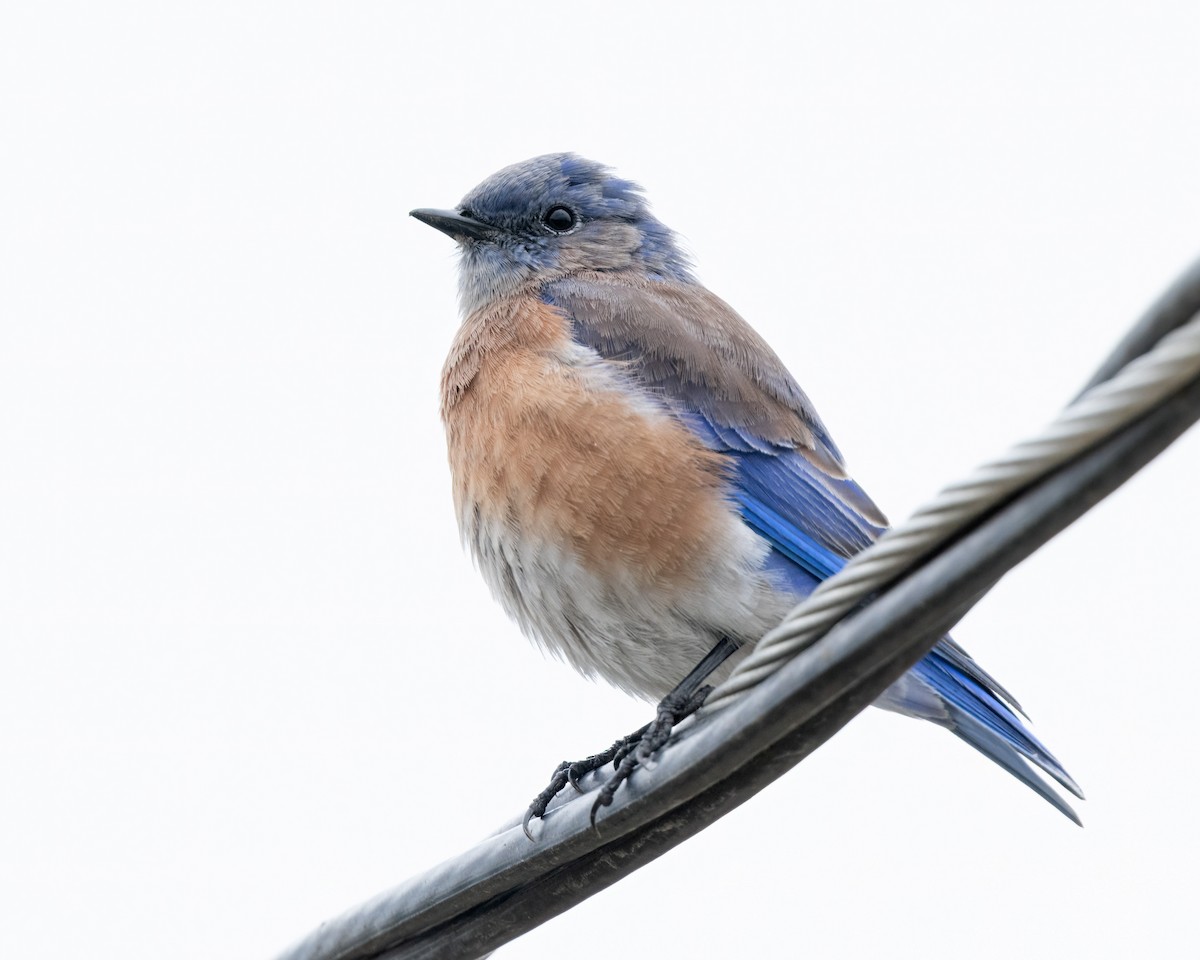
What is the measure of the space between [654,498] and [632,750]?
0.86 m

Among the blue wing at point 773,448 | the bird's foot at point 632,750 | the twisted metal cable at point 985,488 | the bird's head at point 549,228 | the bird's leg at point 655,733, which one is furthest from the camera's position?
the bird's head at point 549,228

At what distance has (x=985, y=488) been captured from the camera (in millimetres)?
1962

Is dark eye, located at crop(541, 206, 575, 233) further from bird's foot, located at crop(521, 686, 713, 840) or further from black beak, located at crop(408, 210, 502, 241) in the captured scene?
bird's foot, located at crop(521, 686, 713, 840)

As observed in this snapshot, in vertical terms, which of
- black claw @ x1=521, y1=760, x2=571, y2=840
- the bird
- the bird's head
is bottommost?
black claw @ x1=521, y1=760, x2=571, y2=840

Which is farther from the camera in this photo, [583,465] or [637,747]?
[583,465]

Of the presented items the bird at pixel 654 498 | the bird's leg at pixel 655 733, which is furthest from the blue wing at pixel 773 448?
the bird's leg at pixel 655 733

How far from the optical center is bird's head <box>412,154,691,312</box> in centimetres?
561

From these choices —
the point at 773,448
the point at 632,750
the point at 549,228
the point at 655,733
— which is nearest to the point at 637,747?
the point at 632,750

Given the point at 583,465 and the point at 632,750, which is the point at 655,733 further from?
the point at 583,465

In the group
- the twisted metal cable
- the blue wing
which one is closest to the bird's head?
the blue wing

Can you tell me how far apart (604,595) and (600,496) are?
0.28 m

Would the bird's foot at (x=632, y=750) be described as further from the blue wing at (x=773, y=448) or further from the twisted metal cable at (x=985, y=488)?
the twisted metal cable at (x=985, y=488)

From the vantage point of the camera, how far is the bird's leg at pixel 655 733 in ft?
11.7

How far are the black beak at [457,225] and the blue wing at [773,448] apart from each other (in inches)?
23.6
